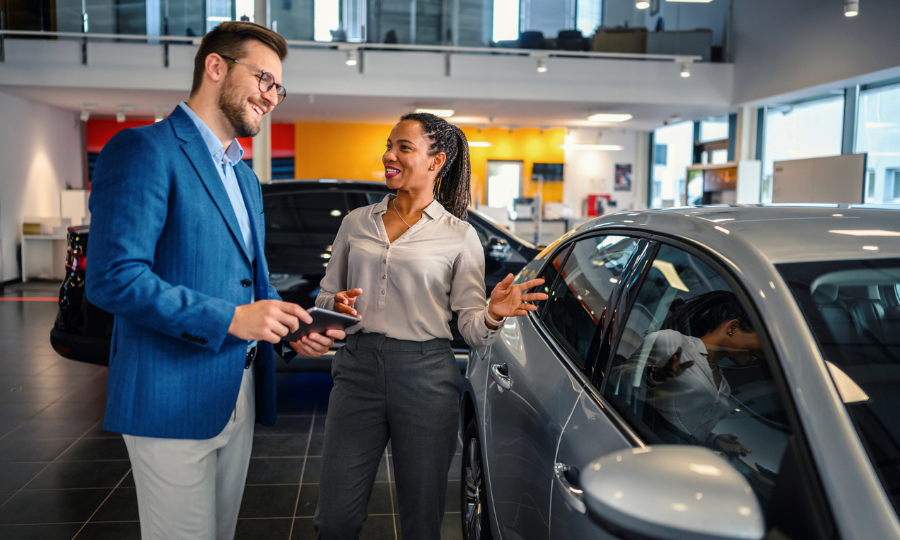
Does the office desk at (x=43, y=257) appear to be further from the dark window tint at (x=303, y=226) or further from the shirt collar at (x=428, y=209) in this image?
the shirt collar at (x=428, y=209)

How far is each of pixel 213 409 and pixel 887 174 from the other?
320 inches

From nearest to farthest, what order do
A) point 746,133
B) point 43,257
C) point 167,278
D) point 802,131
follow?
1. point 167,278
2. point 802,131
3. point 43,257
4. point 746,133

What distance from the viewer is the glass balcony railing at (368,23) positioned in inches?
350

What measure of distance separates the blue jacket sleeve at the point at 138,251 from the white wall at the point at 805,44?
26.3 feet

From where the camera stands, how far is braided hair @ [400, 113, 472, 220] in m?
1.75

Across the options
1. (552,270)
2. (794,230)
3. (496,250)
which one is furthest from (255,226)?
(496,250)

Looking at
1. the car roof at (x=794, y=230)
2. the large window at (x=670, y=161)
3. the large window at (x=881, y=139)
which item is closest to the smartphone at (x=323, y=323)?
the car roof at (x=794, y=230)

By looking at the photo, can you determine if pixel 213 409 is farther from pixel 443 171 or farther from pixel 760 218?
pixel 760 218

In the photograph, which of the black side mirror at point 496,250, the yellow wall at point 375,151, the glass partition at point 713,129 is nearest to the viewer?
the black side mirror at point 496,250

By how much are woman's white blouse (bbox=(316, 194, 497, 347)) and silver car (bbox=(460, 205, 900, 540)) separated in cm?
26

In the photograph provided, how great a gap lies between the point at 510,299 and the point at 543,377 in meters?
0.24

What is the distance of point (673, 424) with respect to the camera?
3.76ft

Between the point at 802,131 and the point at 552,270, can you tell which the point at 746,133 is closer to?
the point at 802,131

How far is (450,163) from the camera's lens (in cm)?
184
